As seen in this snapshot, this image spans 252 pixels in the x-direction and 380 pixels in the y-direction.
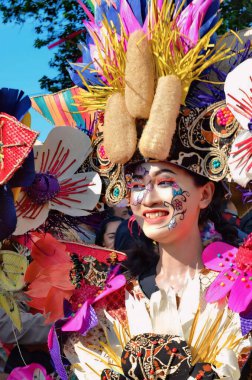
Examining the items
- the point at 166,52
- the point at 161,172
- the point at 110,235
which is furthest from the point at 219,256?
the point at 110,235

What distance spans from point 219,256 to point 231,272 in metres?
0.09

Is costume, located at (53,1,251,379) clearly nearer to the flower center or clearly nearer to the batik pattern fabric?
the batik pattern fabric

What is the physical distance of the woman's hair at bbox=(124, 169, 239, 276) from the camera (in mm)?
2240

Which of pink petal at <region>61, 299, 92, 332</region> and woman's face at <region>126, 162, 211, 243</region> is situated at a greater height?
woman's face at <region>126, 162, 211, 243</region>

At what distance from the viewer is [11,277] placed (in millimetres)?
2258

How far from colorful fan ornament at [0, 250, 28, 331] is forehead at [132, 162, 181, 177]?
0.49 m

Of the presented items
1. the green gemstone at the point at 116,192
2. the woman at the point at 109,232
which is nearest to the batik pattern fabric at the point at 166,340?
the green gemstone at the point at 116,192

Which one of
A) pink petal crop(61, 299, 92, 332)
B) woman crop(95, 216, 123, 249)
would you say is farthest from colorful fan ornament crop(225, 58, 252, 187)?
woman crop(95, 216, 123, 249)

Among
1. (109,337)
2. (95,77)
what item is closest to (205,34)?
(95,77)

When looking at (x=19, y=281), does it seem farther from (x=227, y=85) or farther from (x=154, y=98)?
(x=227, y=85)

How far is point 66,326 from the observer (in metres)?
2.24

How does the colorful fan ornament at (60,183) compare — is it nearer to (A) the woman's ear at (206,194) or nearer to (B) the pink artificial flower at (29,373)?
(A) the woman's ear at (206,194)

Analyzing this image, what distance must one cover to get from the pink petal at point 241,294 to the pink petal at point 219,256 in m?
0.09

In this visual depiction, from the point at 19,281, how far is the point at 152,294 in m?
0.46
